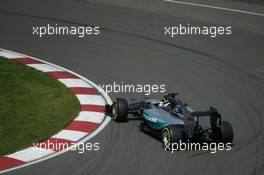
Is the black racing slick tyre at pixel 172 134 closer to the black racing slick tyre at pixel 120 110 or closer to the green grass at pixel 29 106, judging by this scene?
the black racing slick tyre at pixel 120 110

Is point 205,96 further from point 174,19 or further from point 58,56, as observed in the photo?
point 174,19

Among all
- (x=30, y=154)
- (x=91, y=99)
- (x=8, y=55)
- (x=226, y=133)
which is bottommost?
(x=30, y=154)

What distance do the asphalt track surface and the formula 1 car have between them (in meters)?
0.25

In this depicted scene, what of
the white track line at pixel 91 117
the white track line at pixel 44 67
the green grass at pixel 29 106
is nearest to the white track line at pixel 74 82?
the green grass at pixel 29 106

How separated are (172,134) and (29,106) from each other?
3.53 metres

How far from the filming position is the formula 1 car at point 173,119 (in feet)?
38.4

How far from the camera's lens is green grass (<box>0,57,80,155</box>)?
12.2m

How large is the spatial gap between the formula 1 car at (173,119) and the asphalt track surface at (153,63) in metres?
0.25

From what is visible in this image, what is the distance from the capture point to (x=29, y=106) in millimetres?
13727

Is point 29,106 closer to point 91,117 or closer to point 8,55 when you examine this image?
point 91,117

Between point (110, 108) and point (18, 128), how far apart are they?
1.88 metres

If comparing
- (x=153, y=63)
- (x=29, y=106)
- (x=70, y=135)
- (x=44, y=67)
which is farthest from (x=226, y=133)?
(x=44, y=67)

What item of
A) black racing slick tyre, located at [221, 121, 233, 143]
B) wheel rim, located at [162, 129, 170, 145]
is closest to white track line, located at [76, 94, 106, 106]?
wheel rim, located at [162, 129, 170, 145]

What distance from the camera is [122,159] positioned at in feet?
36.8
